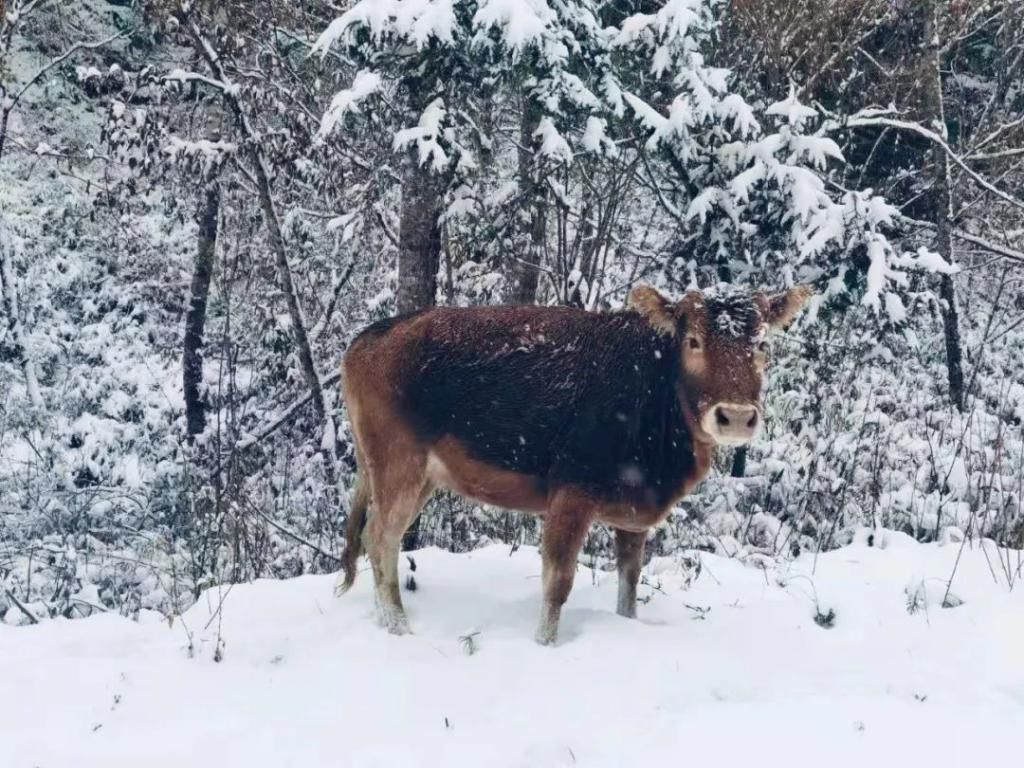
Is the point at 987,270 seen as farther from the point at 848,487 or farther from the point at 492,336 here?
the point at 492,336

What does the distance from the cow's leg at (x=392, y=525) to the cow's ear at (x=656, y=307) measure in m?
1.34

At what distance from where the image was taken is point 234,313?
44.7 ft

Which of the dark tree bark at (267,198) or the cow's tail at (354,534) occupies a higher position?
the dark tree bark at (267,198)

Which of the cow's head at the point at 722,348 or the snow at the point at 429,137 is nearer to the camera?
the cow's head at the point at 722,348

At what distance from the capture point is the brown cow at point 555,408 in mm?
4527

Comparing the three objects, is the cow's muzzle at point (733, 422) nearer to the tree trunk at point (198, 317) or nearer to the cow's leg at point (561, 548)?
the cow's leg at point (561, 548)

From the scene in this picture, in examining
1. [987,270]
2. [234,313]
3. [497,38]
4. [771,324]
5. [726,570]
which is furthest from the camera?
[987,270]

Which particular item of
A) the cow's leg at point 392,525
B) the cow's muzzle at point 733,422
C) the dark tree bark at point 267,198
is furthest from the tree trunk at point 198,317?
the cow's muzzle at point 733,422

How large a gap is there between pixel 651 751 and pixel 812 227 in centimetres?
581

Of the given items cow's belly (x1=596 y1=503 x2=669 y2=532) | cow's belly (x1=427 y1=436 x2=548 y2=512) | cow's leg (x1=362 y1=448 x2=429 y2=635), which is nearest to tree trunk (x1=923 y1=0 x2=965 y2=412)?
cow's belly (x1=596 y1=503 x2=669 y2=532)

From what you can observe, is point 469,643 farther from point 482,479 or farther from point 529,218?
point 529,218

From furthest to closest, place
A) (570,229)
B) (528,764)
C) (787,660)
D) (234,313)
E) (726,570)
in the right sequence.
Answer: (234,313) → (570,229) → (726,570) → (787,660) → (528,764)

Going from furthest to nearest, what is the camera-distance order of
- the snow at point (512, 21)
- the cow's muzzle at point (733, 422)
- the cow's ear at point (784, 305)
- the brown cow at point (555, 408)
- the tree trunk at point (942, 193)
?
1. the tree trunk at point (942, 193)
2. the snow at point (512, 21)
3. the cow's ear at point (784, 305)
4. the brown cow at point (555, 408)
5. the cow's muzzle at point (733, 422)

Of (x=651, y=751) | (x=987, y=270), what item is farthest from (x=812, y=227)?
(x=987, y=270)
